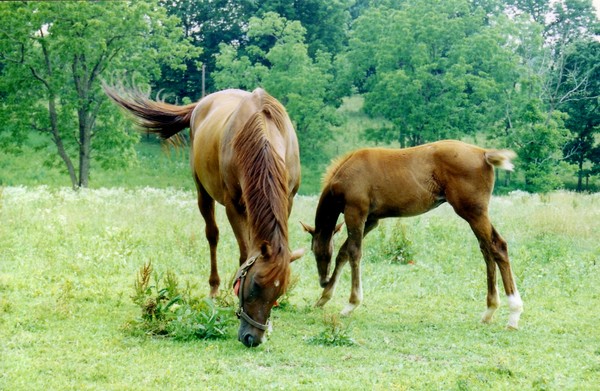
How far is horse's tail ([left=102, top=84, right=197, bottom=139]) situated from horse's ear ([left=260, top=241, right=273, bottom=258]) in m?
4.30

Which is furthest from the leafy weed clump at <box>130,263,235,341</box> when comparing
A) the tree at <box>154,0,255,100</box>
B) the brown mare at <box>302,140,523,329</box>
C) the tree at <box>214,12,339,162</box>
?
the tree at <box>154,0,255,100</box>

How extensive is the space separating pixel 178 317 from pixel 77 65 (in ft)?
73.4

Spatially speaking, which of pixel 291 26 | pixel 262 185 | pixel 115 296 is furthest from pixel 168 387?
pixel 291 26

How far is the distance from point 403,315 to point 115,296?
338 centimetres

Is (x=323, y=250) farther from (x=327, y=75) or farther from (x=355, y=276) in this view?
(x=327, y=75)

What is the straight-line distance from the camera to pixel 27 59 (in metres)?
24.3

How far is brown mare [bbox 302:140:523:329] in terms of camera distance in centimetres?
614

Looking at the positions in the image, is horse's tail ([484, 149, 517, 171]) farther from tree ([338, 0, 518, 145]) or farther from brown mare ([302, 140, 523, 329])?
tree ([338, 0, 518, 145])

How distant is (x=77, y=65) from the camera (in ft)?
82.4

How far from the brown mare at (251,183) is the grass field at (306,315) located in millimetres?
606

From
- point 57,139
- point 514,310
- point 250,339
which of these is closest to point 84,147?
point 57,139

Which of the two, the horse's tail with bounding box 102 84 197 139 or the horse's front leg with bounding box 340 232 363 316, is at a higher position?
the horse's tail with bounding box 102 84 197 139

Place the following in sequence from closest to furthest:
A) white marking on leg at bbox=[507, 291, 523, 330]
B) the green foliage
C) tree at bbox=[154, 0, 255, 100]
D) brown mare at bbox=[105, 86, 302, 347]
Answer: brown mare at bbox=[105, 86, 302, 347] → white marking on leg at bbox=[507, 291, 523, 330] → the green foliage → tree at bbox=[154, 0, 255, 100]

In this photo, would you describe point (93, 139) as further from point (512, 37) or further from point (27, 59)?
point (512, 37)
